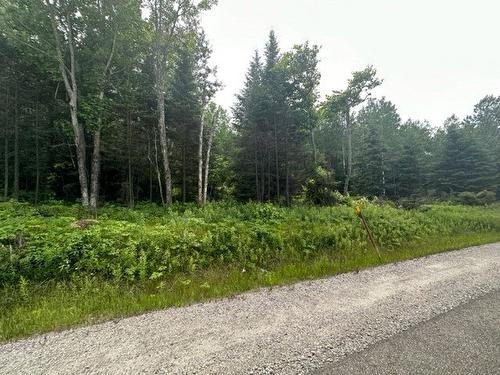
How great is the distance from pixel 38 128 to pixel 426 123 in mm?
67598

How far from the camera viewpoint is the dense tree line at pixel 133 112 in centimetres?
1530

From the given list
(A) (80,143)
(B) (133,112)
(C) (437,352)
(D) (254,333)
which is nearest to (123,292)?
(D) (254,333)

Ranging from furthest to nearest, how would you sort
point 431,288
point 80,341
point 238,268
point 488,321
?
point 238,268
point 431,288
point 488,321
point 80,341

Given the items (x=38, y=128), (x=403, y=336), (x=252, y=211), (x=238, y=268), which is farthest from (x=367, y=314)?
(x=38, y=128)

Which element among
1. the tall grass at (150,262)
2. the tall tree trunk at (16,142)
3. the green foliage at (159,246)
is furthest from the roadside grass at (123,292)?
the tall tree trunk at (16,142)

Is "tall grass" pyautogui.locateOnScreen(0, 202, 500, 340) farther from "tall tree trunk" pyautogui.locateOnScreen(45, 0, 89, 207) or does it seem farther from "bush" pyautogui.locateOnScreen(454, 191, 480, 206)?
"bush" pyautogui.locateOnScreen(454, 191, 480, 206)

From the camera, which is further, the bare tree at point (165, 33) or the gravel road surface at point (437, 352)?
the bare tree at point (165, 33)

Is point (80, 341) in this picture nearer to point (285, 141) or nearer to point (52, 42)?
point (285, 141)

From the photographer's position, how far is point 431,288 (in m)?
4.84

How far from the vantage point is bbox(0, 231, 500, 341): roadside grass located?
3.75 m

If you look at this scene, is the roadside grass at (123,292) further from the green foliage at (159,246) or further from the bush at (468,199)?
the bush at (468,199)

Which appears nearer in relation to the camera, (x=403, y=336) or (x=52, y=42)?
(x=403, y=336)

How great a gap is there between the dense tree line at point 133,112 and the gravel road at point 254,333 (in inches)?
523

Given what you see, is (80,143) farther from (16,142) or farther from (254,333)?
(254,333)
